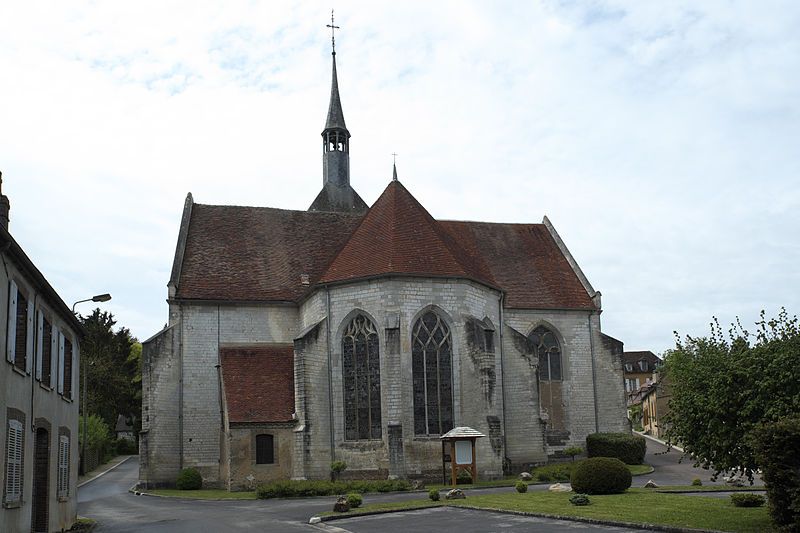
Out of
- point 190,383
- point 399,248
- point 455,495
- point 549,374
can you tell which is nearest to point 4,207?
point 455,495

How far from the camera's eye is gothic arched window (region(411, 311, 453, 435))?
108ft

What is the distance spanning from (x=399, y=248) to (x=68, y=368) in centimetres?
1477

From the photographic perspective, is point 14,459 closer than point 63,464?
Yes

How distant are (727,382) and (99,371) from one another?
53.5 metres

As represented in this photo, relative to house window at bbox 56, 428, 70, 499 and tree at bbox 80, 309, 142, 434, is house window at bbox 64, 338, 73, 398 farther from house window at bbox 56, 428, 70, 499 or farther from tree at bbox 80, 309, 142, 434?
tree at bbox 80, 309, 142, 434

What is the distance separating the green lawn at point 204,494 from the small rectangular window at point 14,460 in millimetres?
13789

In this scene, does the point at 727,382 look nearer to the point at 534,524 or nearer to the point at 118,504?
the point at 534,524

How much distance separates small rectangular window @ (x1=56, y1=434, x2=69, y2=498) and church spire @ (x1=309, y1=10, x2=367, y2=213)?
3043 cm

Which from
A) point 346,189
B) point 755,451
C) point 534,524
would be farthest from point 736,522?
point 346,189

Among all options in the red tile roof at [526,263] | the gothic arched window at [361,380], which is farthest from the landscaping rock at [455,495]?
the red tile roof at [526,263]

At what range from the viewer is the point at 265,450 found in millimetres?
33312

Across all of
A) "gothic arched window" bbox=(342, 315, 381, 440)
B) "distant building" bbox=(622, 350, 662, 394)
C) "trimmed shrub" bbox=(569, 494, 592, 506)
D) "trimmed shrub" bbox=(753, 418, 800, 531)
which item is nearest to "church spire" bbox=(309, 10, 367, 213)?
"gothic arched window" bbox=(342, 315, 381, 440)

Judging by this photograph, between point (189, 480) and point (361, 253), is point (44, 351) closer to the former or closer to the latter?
point (189, 480)

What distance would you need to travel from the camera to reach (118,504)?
29562mm
